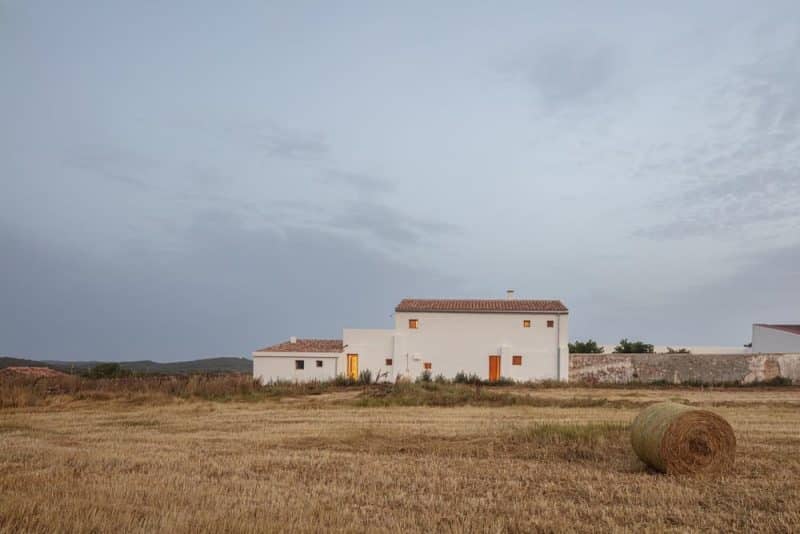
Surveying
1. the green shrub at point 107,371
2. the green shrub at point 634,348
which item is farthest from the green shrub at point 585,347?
the green shrub at point 107,371

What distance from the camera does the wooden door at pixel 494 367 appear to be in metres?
41.3

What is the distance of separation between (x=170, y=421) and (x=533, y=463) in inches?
417

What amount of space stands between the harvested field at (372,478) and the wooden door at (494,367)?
22778mm

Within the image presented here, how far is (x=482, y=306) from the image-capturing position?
140 feet

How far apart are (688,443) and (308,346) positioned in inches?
1296

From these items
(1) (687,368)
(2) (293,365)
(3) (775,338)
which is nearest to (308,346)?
(2) (293,365)

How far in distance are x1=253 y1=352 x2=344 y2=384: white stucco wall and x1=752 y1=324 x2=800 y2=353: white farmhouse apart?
30445 millimetres

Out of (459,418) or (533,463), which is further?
(459,418)

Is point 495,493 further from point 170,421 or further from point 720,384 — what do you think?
point 720,384

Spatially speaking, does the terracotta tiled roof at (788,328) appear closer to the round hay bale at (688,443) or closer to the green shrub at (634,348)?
the green shrub at (634,348)

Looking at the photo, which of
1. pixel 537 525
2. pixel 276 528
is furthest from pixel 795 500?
pixel 276 528

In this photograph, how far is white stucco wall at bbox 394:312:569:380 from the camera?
41.1m

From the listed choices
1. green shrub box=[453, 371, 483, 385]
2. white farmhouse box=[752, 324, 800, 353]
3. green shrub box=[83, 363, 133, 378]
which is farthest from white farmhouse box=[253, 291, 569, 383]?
white farmhouse box=[752, 324, 800, 353]

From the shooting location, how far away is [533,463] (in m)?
11.4
